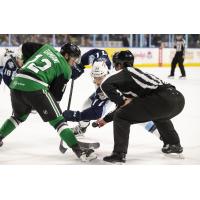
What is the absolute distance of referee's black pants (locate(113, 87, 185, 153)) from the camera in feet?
8.01

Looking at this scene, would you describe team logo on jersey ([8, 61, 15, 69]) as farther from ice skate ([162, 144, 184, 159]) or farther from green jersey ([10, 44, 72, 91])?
ice skate ([162, 144, 184, 159])

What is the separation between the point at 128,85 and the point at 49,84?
1.33 ft

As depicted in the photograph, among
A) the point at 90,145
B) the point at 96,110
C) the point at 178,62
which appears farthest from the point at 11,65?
the point at 178,62

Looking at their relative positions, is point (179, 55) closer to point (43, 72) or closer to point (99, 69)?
point (99, 69)

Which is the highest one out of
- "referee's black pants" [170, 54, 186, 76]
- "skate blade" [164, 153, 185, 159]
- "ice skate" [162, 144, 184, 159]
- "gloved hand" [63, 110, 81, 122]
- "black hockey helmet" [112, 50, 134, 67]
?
"black hockey helmet" [112, 50, 134, 67]

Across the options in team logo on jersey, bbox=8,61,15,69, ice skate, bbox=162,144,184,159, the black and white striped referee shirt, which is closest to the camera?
the black and white striped referee shirt

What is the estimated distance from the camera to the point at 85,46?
341 centimetres

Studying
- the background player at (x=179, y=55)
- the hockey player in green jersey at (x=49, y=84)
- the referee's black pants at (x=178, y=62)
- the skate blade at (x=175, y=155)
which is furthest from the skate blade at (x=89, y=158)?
the referee's black pants at (x=178, y=62)

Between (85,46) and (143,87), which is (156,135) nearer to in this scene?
(143,87)

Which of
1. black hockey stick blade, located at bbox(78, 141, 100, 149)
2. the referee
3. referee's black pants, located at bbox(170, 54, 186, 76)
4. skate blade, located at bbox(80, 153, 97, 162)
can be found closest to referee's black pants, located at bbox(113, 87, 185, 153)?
the referee

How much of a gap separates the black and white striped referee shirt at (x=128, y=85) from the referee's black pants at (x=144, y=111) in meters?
0.04

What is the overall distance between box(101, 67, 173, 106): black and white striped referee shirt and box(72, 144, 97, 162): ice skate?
0.30 m

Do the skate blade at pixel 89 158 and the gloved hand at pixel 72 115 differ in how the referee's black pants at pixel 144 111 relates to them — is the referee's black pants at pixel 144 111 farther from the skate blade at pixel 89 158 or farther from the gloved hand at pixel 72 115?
the gloved hand at pixel 72 115

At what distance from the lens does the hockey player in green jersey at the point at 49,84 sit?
240 centimetres
